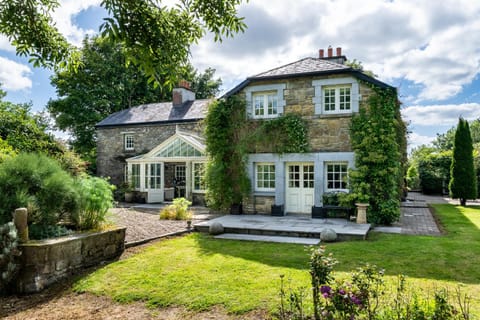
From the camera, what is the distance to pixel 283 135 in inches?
A: 469

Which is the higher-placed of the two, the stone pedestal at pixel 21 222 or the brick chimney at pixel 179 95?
the brick chimney at pixel 179 95

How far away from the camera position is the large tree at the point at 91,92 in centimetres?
2762

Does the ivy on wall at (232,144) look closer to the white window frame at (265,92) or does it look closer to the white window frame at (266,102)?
the white window frame at (265,92)

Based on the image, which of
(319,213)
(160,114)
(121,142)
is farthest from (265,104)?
(121,142)

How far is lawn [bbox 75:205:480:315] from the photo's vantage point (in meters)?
4.78

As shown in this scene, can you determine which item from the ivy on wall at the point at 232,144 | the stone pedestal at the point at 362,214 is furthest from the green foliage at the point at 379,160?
the ivy on wall at the point at 232,144

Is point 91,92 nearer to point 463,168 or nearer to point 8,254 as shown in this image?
point 8,254

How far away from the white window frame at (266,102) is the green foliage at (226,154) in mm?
477

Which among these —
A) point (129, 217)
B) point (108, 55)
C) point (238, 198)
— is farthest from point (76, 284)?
point (108, 55)

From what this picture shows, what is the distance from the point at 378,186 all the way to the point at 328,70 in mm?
4242

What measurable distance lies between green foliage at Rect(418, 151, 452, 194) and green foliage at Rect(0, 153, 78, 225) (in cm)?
2426

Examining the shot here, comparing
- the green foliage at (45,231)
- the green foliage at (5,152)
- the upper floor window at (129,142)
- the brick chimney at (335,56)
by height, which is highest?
the brick chimney at (335,56)

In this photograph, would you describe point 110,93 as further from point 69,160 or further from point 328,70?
point 328,70

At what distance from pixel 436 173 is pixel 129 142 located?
2162 centimetres
